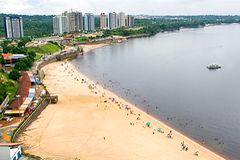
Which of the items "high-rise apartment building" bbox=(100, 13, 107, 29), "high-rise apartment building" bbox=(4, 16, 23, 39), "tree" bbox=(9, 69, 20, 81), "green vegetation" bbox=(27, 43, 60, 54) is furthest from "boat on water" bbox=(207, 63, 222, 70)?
"high-rise apartment building" bbox=(100, 13, 107, 29)

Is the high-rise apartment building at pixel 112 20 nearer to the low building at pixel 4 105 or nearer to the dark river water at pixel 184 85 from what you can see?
the dark river water at pixel 184 85

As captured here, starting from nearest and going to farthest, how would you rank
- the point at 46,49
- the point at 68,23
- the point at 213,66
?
the point at 213,66
the point at 46,49
the point at 68,23

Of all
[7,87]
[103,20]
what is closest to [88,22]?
[103,20]

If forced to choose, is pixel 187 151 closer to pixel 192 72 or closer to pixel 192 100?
pixel 192 100

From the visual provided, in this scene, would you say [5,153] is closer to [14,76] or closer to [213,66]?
[14,76]

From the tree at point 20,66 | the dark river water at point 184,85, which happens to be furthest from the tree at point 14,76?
the dark river water at point 184,85

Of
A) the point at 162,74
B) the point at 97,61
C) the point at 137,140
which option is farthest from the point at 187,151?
the point at 97,61
